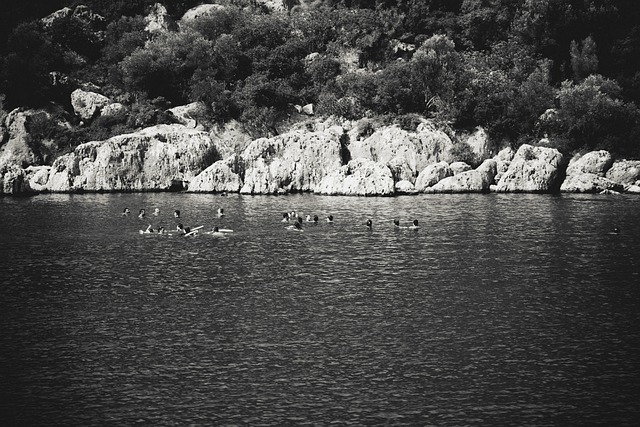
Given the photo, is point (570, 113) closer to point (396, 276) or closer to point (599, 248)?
point (599, 248)

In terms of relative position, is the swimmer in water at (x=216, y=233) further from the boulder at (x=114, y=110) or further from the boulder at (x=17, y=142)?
the boulder at (x=114, y=110)

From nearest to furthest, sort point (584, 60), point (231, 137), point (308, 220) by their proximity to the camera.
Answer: point (308, 220) → point (231, 137) → point (584, 60)

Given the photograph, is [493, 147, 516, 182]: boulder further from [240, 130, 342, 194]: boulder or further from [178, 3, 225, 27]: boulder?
[178, 3, 225, 27]: boulder

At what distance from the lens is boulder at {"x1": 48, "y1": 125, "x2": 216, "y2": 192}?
106938mm

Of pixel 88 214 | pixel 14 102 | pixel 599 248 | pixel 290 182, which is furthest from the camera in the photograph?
pixel 14 102

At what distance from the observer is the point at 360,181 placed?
97000mm

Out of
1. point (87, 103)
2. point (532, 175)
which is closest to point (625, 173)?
point (532, 175)

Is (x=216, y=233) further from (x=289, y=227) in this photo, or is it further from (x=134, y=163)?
(x=134, y=163)

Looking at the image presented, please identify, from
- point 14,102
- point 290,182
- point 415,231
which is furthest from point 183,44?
point 415,231

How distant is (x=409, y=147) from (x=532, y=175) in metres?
17.4

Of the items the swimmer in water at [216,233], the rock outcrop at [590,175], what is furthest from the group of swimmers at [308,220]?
the rock outcrop at [590,175]

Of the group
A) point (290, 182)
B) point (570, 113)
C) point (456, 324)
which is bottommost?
point (456, 324)

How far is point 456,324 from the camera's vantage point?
129 ft

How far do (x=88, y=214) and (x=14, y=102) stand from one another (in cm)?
5457
